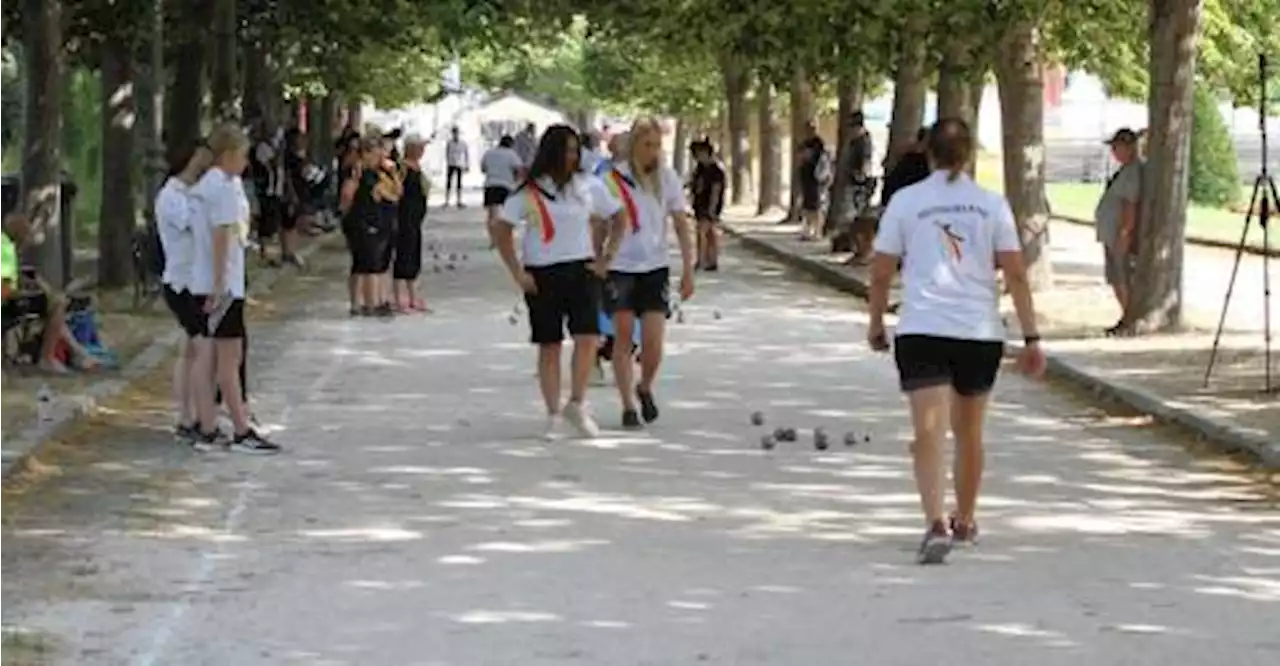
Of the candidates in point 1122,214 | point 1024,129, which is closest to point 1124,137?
point 1122,214

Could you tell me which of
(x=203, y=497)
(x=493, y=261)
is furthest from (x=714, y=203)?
(x=203, y=497)

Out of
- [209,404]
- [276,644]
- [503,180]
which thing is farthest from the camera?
[503,180]

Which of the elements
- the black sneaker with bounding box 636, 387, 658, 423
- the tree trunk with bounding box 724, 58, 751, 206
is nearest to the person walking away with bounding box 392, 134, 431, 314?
the black sneaker with bounding box 636, 387, 658, 423

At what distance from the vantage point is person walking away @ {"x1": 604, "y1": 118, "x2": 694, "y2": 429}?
49.7ft

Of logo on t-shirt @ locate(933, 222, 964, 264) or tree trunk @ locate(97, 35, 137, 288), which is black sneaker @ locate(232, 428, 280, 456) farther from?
tree trunk @ locate(97, 35, 137, 288)

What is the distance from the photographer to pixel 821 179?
4009 centimetres

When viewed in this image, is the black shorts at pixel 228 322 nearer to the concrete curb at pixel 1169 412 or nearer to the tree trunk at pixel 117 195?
the concrete curb at pixel 1169 412

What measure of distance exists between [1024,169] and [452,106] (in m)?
80.8

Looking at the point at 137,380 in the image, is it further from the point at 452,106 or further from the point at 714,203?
the point at 452,106

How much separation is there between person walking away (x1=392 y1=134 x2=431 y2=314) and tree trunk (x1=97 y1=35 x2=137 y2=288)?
2.91m

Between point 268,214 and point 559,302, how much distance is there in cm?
1892

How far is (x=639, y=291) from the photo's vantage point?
15250mm

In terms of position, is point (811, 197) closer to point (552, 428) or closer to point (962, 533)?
point (552, 428)

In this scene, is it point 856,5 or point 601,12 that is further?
point 601,12
